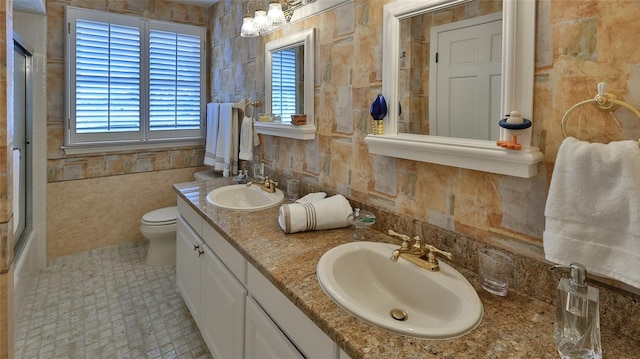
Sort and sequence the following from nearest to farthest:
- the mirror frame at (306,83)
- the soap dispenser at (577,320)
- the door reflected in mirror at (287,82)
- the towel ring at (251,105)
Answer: the soap dispenser at (577,320)
the mirror frame at (306,83)
the door reflected in mirror at (287,82)
the towel ring at (251,105)

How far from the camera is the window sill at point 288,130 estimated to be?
1864 millimetres

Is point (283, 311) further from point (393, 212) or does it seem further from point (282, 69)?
point (282, 69)

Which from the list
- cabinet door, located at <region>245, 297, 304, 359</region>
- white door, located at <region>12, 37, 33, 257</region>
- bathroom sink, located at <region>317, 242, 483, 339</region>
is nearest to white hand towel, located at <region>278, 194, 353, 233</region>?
bathroom sink, located at <region>317, 242, 483, 339</region>

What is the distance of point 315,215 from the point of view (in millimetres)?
1446

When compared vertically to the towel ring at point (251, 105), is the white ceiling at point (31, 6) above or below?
above

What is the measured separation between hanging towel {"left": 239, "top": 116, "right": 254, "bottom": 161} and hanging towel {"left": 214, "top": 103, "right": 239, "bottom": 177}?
16 centimetres

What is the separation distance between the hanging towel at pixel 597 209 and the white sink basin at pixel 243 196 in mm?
1340

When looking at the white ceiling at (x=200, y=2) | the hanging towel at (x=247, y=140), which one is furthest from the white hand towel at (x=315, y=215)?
the white ceiling at (x=200, y=2)

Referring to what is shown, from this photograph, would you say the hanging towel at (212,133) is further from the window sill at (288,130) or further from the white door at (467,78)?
the white door at (467,78)

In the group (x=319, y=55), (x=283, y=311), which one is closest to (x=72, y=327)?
(x=283, y=311)

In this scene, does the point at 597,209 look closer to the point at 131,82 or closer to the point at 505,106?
the point at 505,106

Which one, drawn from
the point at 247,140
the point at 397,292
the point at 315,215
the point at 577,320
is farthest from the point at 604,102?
the point at 247,140

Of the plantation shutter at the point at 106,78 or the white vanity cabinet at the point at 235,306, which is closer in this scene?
the white vanity cabinet at the point at 235,306

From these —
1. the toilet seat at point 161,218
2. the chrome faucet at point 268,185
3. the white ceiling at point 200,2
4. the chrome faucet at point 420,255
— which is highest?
the white ceiling at point 200,2
